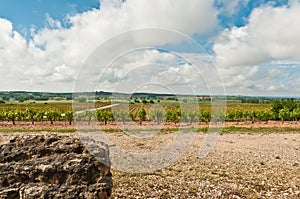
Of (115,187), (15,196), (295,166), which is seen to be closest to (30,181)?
(15,196)

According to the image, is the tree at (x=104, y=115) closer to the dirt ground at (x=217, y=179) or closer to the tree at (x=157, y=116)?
the tree at (x=157, y=116)

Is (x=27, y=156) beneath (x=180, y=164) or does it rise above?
above

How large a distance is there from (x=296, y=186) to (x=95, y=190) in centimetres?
985

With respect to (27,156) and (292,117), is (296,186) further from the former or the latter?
(292,117)

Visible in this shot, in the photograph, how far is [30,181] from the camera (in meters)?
9.38

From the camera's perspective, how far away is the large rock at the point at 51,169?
9.18 m

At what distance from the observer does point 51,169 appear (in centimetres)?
928

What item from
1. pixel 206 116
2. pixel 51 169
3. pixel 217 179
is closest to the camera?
pixel 51 169

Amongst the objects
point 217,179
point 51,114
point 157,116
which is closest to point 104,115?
point 51,114

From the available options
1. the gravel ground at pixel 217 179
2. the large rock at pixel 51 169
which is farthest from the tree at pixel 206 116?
the large rock at pixel 51 169

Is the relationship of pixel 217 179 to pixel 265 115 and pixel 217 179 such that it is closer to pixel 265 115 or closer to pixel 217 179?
pixel 217 179

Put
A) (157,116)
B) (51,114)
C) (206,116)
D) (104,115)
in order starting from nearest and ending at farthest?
(104,115), (51,114), (206,116), (157,116)

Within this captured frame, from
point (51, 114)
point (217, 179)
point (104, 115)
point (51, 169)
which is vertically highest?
point (51, 169)

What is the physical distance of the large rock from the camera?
9.18 m
